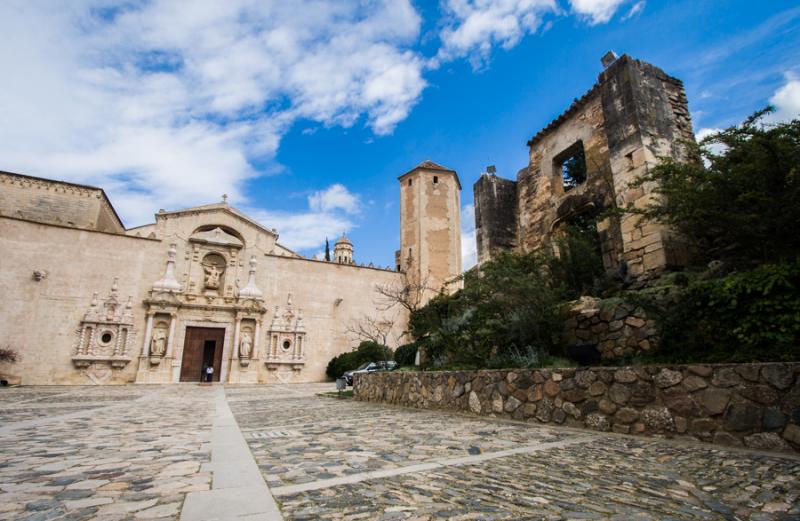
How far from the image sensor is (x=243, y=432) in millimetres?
5152

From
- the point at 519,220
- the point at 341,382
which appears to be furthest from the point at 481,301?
the point at 341,382

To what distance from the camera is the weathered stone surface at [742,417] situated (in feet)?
11.8

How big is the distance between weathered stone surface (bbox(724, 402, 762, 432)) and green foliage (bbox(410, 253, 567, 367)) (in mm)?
3087

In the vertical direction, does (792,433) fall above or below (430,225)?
below

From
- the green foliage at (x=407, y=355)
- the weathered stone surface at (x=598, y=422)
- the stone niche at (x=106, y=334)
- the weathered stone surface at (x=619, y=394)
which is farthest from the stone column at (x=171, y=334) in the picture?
the weathered stone surface at (x=619, y=394)

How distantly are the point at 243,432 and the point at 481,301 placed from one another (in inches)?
219

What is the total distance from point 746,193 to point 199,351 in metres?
23.9

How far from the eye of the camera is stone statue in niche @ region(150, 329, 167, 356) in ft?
68.7

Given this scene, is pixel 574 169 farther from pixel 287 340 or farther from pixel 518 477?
pixel 287 340

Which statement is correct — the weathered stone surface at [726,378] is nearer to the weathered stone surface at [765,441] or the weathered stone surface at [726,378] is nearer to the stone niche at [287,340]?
the weathered stone surface at [765,441]

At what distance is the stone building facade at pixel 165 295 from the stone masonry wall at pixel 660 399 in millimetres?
14400

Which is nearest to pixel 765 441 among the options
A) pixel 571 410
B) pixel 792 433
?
pixel 792 433

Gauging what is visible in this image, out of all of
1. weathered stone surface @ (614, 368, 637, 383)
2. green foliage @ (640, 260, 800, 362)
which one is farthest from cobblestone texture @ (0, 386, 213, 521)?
green foliage @ (640, 260, 800, 362)

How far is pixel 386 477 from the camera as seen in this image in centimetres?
279
